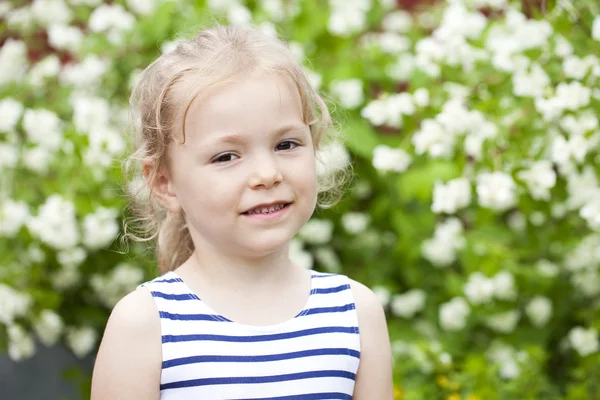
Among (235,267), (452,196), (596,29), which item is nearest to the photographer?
(235,267)

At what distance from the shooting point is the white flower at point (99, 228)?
308 centimetres

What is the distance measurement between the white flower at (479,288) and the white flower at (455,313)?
10 centimetres

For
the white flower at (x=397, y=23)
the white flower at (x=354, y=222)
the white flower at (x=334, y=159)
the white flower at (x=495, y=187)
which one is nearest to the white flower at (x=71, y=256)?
the white flower at (x=334, y=159)

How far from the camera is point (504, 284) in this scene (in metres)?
3.04

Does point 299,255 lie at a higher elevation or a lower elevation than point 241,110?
higher

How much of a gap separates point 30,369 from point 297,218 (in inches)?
91.4

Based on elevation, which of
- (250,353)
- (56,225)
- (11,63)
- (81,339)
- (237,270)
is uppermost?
(11,63)

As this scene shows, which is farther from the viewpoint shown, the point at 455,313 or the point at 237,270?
the point at 455,313

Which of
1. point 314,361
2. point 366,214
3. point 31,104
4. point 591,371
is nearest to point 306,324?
point 314,361

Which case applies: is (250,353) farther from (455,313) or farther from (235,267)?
(455,313)

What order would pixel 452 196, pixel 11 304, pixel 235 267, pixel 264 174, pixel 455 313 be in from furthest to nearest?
pixel 455 313
pixel 11 304
pixel 452 196
pixel 235 267
pixel 264 174

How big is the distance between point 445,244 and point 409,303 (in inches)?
11.7

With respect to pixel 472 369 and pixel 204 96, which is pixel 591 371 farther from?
pixel 204 96

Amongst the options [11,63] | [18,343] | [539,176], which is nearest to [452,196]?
[539,176]
